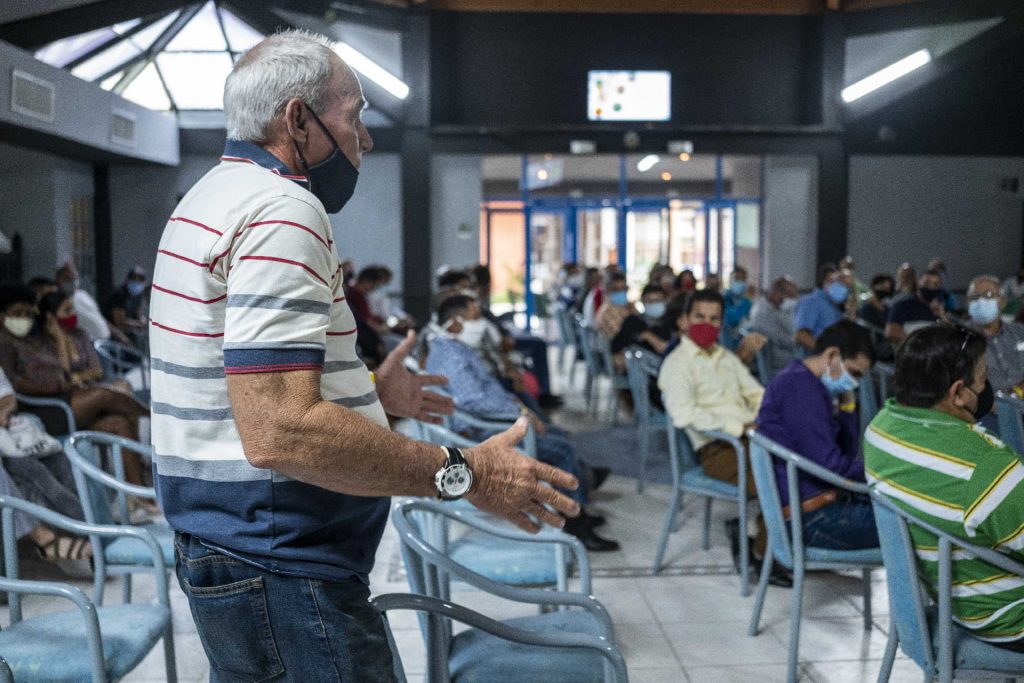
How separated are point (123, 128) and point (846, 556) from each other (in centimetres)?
1048

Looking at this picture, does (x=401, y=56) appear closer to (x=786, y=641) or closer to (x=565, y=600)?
(x=786, y=641)

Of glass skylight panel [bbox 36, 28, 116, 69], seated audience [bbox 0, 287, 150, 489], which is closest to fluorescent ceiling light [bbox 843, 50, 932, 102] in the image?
glass skylight panel [bbox 36, 28, 116, 69]

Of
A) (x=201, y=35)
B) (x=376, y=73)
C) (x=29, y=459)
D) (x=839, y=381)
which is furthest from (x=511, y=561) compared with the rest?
(x=376, y=73)

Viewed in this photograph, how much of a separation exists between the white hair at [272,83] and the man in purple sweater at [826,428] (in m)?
2.23

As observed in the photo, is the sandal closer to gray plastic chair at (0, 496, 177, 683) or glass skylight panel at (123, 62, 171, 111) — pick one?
gray plastic chair at (0, 496, 177, 683)

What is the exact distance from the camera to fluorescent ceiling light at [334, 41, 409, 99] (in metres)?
12.4

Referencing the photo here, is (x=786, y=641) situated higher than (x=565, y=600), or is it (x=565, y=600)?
(x=565, y=600)

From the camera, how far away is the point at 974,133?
47.0 ft

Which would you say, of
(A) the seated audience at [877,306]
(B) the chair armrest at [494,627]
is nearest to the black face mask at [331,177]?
(B) the chair armrest at [494,627]

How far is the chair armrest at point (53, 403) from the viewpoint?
15.0ft

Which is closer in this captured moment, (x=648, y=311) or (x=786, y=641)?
(x=786, y=641)

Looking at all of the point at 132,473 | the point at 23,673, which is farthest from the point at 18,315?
the point at 23,673

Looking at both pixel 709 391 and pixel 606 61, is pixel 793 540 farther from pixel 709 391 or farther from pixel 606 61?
pixel 606 61

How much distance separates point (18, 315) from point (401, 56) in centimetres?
893
